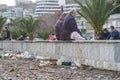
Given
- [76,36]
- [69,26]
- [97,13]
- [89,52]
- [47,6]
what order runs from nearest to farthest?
1. [89,52]
2. [76,36]
3. [69,26]
4. [97,13]
5. [47,6]

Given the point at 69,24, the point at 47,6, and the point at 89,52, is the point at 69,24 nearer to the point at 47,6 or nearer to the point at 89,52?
the point at 89,52

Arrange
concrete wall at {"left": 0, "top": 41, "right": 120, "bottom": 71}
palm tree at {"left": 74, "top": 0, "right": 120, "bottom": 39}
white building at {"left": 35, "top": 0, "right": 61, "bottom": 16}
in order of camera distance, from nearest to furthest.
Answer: concrete wall at {"left": 0, "top": 41, "right": 120, "bottom": 71} < palm tree at {"left": 74, "top": 0, "right": 120, "bottom": 39} < white building at {"left": 35, "top": 0, "right": 61, "bottom": 16}

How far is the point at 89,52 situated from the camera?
10.8 m

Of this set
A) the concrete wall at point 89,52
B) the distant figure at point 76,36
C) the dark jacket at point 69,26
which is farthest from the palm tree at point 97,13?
the distant figure at point 76,36

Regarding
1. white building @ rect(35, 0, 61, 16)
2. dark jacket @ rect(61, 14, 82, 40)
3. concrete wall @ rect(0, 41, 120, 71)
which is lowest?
concrete wall @ rect(0, 41, 120, 71)

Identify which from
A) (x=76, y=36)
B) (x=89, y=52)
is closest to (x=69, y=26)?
(x=76, y=36)

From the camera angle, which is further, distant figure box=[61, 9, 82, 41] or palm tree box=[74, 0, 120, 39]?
palm tree box=[74, 0, 120, 39]

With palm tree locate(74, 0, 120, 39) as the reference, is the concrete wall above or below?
below

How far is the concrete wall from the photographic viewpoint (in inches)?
362

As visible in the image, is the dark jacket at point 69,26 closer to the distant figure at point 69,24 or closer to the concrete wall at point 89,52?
the distant figure at point 69,24

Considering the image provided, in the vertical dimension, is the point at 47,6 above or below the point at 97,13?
above

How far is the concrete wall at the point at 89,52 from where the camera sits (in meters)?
9.20

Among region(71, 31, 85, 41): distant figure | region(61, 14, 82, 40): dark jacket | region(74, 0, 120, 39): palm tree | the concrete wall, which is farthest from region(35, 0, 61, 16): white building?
region(71, 31, 85, 41): distant figure

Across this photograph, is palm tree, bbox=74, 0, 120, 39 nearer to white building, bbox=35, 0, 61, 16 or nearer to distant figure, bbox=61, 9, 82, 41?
distant figure, bbox=61, 9, 82, 41
